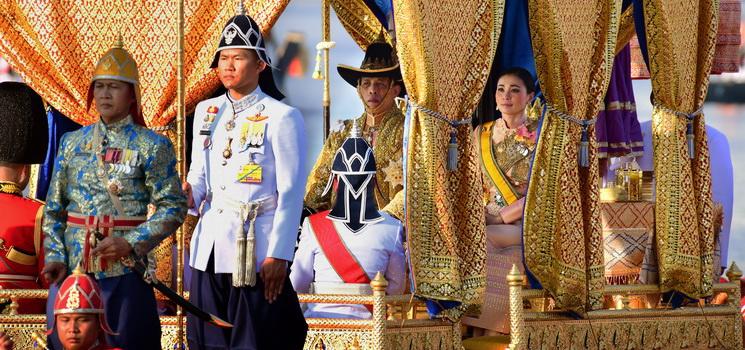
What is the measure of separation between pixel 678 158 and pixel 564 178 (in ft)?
4.88

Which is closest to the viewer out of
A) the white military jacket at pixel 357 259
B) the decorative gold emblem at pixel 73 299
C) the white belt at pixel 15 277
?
the decorative gold emblem at pixel 73 299

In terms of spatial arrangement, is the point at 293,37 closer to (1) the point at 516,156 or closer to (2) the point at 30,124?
(1) the point at 516,156

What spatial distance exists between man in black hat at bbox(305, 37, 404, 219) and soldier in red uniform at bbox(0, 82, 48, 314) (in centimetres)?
278

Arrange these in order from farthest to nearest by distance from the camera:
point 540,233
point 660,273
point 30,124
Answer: point 660,273 → point 540,233 → point 30,124

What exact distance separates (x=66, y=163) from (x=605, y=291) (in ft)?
15.9

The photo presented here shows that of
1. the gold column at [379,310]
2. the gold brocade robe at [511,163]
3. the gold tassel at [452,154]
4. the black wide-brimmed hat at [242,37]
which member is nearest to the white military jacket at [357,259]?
the gold column at [379,310]

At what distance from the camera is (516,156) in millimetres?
12547

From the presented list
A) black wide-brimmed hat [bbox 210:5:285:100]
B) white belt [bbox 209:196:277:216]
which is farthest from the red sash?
black wide-brimmed hat [bbox 210:5:285:100]

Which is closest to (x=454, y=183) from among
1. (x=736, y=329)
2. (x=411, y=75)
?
(x=411, y=75)

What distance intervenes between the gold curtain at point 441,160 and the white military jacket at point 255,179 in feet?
4.91

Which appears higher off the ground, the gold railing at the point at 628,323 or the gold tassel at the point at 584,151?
the gold tassel at the point at 584,151

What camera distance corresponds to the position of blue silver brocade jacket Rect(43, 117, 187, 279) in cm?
877

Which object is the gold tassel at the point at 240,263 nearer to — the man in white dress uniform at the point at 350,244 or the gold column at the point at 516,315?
the man in white dress uniform at the point at 350,244

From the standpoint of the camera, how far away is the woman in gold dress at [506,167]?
12.1 metres
